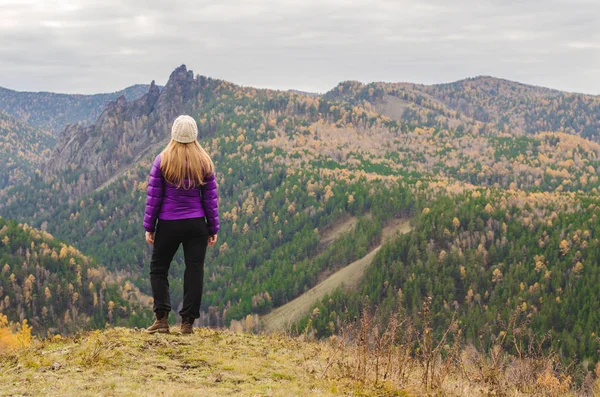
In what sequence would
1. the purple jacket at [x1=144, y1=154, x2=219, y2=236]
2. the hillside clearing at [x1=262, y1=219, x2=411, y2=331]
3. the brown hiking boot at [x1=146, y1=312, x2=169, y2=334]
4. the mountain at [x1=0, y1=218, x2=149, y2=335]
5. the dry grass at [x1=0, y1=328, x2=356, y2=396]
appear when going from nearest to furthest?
the dry grass at [x1=0, y1=328, x2=356, y2=396], the purple jacket at [x1=144, y1=154, x2=219, y2=236], the brown hiking boot at [x1=146, y1=312, x2=169, y2=334], the mountain at [x1=0, y1=218, x2=149, y2=335], the hillside clearing at [x1=262, y1=219, x2=411, y2=331]

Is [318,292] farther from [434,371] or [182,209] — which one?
[434,371]

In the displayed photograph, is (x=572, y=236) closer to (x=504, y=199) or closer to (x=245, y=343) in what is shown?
(x=504, y=199)

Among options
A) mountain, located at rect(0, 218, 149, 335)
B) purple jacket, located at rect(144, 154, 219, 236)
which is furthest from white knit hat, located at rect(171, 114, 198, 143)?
mountain, located at rect(0, 218, 149, 335)

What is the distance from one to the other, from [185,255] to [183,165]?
7.74 feet

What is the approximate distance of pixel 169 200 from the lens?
13148 mm

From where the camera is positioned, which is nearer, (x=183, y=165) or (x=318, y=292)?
(x=183, y=165)

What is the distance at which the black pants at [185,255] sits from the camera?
43.5 feet

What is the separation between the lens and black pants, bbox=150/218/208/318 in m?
13.3

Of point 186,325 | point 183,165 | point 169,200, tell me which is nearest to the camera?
point 183,165

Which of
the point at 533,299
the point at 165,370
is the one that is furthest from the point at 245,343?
the point at 533,299

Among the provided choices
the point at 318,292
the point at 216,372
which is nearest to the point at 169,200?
the point at 216,372

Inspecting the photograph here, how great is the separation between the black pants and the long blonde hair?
1005 millimetres

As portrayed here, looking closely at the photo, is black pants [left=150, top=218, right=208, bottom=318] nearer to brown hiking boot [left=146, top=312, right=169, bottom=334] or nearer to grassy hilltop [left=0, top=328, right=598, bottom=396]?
brown hiking boot [left=146, top=312, right=169, bottom=334]

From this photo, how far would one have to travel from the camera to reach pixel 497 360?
11.3 metres
